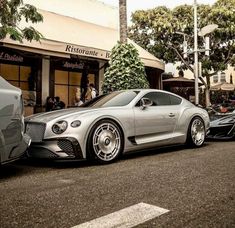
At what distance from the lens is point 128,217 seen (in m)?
3.10

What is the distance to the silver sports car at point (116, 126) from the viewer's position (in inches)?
215

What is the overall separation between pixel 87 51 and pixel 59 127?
618 cm

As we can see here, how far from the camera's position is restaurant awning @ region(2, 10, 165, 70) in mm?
10117

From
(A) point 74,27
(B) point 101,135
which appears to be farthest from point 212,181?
(A) point 74,27

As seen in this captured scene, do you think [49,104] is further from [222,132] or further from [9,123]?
[9,123]

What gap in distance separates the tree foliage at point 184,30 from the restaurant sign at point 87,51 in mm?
12389

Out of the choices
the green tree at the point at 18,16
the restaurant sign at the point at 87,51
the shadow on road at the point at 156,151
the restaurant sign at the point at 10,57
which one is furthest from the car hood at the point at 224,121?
the restaurant sign at the point at 10,57

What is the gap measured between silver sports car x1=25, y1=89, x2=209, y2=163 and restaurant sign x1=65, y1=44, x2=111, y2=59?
406 centimetres

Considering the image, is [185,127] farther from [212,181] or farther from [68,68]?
[68,68]

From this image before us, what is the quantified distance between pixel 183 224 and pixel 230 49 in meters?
22.9

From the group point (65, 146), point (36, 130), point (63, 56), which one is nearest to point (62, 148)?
point (65, 146)

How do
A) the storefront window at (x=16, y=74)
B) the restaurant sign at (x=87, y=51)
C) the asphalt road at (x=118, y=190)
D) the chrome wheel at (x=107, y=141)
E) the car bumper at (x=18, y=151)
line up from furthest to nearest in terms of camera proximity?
1. the storefront window at (x=16, y=74)
2. the restaurant sign at (x=87, y=51)
3. the chrome wheel at (x=107, y=141)
4. the car bumper at (x=18, y=151)
5. the asphalt road at (x=118, y=190)

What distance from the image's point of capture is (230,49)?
2419cm

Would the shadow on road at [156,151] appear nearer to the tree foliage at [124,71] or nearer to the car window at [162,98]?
the car window at [162,98]
